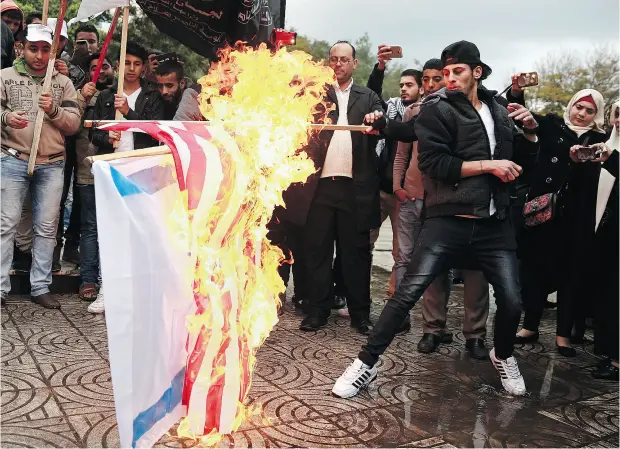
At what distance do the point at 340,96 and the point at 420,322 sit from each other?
2425mm

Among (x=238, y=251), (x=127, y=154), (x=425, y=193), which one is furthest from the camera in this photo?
(x=425, y=193)

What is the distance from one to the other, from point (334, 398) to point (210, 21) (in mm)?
4032

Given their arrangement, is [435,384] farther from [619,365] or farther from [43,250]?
[43,250]

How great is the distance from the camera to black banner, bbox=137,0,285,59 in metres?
6.01

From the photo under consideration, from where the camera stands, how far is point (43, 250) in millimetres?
5887

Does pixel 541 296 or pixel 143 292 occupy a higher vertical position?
pixel 143 292

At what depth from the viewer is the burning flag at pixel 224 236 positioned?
3.05 metres

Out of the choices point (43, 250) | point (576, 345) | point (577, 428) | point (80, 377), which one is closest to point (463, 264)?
point (577, 428)

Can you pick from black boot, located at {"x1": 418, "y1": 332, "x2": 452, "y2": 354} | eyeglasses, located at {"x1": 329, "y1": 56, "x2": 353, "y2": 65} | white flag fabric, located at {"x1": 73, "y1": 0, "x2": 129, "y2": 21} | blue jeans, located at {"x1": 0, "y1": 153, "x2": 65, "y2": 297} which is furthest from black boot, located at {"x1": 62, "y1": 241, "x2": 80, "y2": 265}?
black boot, located at {"x1": 418, "y1": 332, "x2": 452, "y2": 354}

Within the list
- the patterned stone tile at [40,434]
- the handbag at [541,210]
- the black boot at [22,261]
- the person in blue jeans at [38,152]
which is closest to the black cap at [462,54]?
the handbag at [541,210]

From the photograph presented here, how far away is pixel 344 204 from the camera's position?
5.62 m

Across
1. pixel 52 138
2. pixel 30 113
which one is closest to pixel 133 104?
pixel 52 138

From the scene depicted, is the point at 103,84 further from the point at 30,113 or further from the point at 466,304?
the point at 466,304

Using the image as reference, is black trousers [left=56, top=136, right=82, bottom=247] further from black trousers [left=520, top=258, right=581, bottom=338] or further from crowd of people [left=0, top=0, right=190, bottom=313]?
black trousers [left=520, top=258, right=581, bottom=338]
